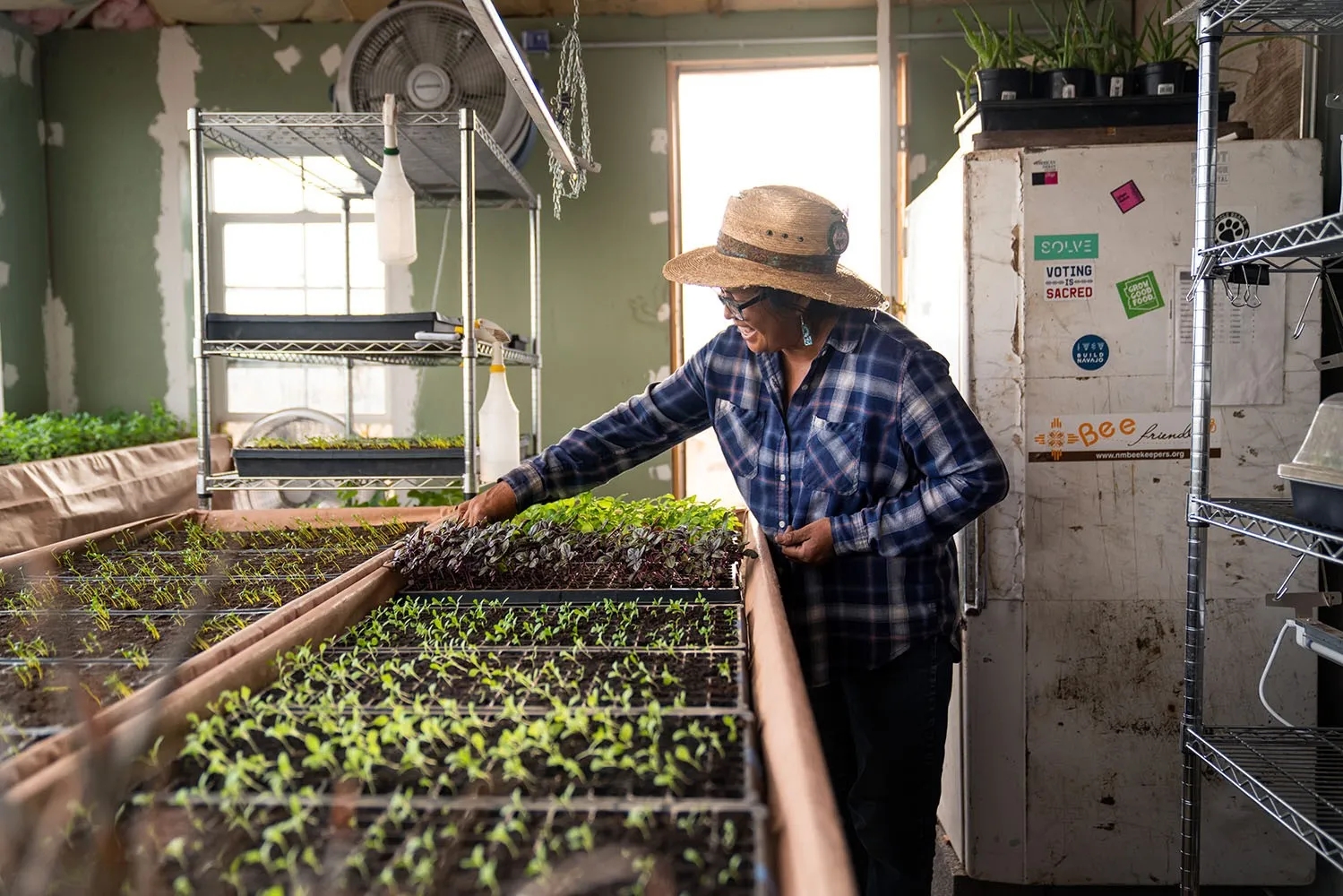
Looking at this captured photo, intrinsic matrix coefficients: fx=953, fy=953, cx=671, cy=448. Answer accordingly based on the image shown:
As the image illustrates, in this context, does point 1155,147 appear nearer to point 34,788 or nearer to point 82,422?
point 34,788

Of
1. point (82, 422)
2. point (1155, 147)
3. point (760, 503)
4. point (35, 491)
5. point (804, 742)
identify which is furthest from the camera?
point (82, 422)

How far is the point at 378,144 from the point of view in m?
3.87

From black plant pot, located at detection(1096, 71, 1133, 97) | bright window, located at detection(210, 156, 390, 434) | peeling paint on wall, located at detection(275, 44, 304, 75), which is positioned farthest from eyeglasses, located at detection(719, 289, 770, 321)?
peeling paint on wall, located at detection(275, 44, 304, 75)

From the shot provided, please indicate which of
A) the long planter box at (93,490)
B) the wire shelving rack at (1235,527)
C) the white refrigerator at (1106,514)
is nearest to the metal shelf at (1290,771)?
the wire shelving rack at (1235,527)

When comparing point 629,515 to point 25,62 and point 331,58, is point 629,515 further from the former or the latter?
point 25,62

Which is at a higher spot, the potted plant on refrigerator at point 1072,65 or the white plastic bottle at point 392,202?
the potted plant on refrigerator at point 1072,65

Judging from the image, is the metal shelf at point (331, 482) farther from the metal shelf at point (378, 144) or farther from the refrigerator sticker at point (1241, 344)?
the refrigerator sticker at point (1241, 344)

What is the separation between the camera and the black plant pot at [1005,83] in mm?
2766

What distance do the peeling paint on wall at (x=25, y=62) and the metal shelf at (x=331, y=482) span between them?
3.90m

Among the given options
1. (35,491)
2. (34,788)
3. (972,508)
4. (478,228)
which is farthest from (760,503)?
(478,228)

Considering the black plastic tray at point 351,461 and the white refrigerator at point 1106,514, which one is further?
the black plastic tray at point 351,461

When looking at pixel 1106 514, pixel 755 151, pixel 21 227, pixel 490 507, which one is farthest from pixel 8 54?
pixel 1106 514

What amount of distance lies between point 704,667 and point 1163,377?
194 cm

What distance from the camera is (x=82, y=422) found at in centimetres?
505
